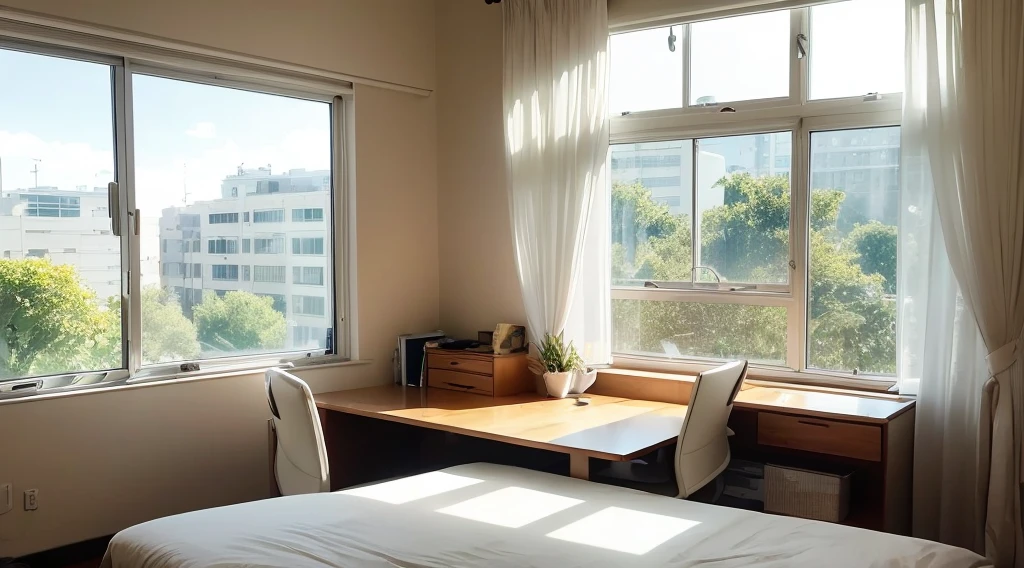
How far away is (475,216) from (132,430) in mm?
1976

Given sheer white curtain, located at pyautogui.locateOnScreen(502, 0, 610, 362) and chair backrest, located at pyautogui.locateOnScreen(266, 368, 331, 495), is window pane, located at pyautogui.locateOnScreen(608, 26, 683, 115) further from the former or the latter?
chair backrest, located at pyautogui.locateOnScreen(266, 368, 331, 495)

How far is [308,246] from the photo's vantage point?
4.25m

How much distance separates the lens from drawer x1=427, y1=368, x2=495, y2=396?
404 centimetres

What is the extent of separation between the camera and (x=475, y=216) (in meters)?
4.54

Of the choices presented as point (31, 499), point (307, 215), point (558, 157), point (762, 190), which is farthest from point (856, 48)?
point (31, 499)

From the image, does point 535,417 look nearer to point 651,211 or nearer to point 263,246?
point 651,211

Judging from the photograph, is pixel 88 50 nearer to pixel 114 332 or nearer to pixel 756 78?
pixel 114 332

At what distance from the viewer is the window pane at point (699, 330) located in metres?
3.69

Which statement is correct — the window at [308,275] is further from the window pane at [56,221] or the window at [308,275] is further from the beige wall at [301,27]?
the beige wall at [301,27]

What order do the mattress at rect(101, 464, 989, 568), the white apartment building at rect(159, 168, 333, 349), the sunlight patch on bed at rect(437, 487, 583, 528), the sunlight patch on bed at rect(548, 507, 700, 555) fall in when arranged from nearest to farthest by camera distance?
1. the mattress at rect(101, 464, 989, 568)
2. the sunlight patch on bed at rect(548, 507, 700, 555)
3. the sunlight patch on bed at rect(437, 487, 583, 528)
4. the white apartment building at rect(159, 168, 333, 349)

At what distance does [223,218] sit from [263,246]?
0.23 m

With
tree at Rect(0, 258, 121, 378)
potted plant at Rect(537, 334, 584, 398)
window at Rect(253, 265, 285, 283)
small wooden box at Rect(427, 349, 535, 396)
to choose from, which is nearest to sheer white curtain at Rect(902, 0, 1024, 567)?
potted plant at Rect(537, 334, 584, 398)

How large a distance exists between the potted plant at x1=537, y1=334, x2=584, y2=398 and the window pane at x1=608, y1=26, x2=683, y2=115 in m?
1.14

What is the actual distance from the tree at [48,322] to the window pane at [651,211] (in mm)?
2304
